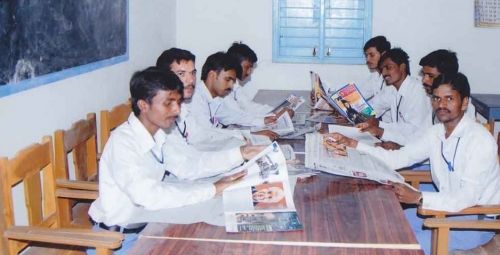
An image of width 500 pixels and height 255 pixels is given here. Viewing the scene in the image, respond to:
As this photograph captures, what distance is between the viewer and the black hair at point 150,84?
1.98m

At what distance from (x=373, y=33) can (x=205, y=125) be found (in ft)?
7.82

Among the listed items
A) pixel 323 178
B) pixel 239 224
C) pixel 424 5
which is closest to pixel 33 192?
pixel 239 224

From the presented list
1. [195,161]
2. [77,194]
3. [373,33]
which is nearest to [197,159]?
[195,161]

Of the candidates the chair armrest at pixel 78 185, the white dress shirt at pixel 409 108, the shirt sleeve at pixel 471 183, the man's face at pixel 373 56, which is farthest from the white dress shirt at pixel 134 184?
the man's face at pixel 373 56

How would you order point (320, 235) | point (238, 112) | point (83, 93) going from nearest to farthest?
1. point (320, 235)
2. point (83, 93)
3. point (238, 112)

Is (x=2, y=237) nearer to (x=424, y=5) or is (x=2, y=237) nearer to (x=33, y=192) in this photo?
(x=33, y=192)

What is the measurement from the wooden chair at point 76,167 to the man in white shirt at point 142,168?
0.88 feet

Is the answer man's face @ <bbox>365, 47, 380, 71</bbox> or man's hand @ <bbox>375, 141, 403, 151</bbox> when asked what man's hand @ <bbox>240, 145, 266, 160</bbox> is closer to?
man's hand @ <bbox>375, 141, 403, 151</bbox>

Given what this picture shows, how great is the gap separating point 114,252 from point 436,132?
1361mm

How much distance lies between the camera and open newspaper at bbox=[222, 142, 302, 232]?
1628 millimetres

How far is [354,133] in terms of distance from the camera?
2.94m

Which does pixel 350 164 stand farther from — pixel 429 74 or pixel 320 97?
pixel 320 97

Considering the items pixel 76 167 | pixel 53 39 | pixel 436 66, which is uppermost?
pixel 53 39

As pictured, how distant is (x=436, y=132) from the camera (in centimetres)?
241
